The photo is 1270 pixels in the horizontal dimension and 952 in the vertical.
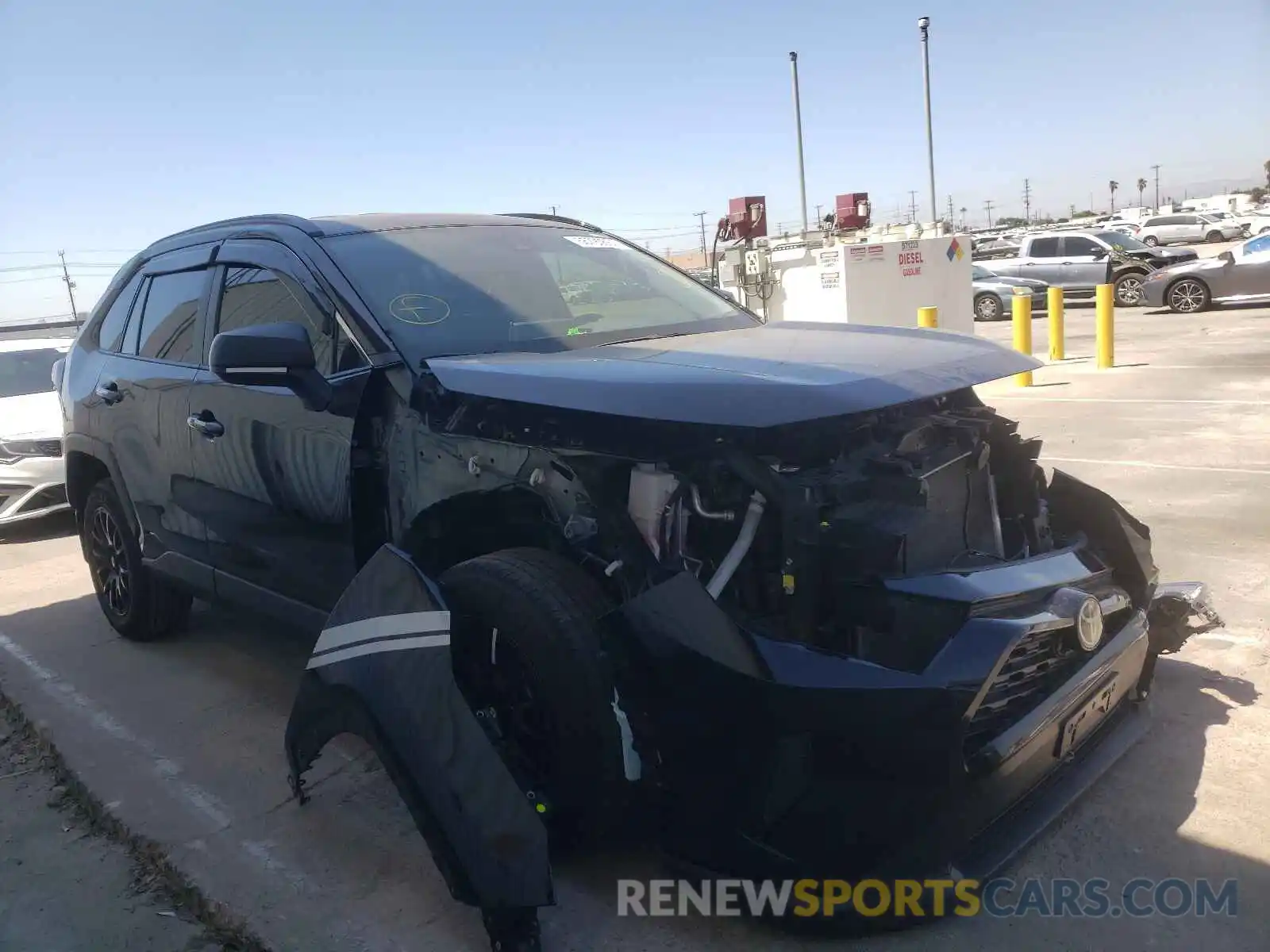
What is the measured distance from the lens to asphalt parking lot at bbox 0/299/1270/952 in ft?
9.08

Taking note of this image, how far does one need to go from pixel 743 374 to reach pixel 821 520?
0.43 metres

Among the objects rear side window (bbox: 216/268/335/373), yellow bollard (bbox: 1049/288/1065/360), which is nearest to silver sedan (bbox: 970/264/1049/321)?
yellow bollard (bbox: 1049/288/1065/360)

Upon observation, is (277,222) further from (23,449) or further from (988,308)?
(988,308)

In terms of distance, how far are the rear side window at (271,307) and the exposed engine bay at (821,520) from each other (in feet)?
4.57

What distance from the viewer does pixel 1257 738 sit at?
3.53 metres

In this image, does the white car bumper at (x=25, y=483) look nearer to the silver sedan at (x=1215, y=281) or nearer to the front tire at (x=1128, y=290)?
the silver sedan at (x=1215, y=281)

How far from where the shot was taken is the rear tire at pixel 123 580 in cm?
513

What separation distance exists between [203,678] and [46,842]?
Result: 1374 millimetres

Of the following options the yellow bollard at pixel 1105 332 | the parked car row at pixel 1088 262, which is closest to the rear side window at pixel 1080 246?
the parked car row at pixel 1088 262

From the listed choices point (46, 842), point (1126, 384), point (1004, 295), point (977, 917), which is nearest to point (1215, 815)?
point (977, 917)

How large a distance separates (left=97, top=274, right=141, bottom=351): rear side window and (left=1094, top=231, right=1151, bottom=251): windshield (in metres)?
22.0

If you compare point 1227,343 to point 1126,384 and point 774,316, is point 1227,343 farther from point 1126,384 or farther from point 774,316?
point 774,316

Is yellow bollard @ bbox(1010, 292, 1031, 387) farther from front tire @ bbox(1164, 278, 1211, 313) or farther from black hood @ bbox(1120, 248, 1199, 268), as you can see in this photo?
black hood @ bbox(1120, 248, 1199, 268)

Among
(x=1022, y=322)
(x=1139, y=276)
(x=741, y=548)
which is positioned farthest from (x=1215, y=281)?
(x=741, y=548)
